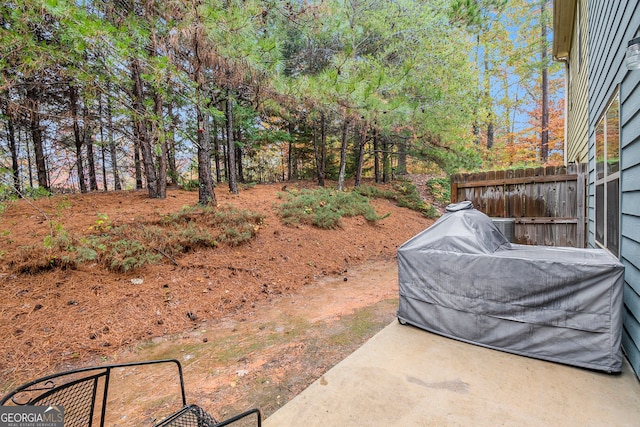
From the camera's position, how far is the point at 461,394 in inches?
76.9

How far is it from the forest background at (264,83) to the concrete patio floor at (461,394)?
3.48 meters

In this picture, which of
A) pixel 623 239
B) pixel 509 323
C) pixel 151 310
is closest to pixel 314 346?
pixel 509 323

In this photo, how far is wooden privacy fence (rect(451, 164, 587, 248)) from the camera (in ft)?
14.8

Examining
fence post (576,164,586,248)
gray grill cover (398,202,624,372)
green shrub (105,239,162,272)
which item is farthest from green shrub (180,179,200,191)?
fence post (576,164,586,248)

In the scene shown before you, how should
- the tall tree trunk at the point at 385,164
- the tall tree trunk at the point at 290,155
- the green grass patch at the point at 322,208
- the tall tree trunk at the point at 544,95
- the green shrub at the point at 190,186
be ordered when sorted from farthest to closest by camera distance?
the tall tree trunk at the point at 385,164, the tall tree trunk at the point at 290,155, the tall tree trunk at the point at 544,95, the green shrub at the point at 190,186, the green grass patch at the point at 322,208

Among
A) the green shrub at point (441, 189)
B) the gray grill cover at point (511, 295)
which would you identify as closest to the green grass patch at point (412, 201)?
the green shrub at point (441, 189)

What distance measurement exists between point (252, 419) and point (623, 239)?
3.09m

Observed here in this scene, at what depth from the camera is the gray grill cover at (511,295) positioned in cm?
207

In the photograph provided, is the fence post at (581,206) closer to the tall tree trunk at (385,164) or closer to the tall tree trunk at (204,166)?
the tall tree trunk at (204,166)

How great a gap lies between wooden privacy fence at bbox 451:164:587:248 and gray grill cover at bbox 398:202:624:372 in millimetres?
2196

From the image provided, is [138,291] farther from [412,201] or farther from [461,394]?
[412,201]

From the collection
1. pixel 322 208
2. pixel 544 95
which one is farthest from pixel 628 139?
pixel 544 95

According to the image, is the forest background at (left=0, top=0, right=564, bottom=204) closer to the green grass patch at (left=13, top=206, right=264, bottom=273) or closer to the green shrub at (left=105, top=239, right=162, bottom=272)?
the green grass patch at (left=13, top=206, right=264, bottom=273)

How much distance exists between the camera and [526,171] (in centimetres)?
505
